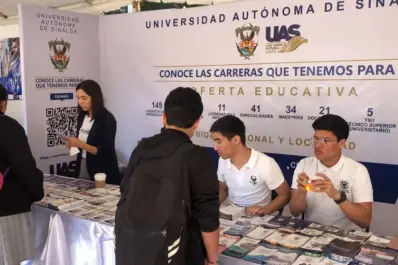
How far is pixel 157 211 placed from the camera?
118 centimetres

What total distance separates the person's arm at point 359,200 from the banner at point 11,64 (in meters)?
5.13

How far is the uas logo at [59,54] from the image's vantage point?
3.34m

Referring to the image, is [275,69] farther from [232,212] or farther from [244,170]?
[232,212]

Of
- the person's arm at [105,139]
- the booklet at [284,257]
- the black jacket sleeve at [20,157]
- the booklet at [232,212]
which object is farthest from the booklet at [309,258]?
the person's arm at [105,139]

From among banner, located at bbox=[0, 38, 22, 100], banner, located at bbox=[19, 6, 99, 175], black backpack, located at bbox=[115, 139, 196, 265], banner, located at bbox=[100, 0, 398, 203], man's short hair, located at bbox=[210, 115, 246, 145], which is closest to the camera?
black backpack, located at bbox=[115, 139, 196, 265]

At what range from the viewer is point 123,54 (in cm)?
364

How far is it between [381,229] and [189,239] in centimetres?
177

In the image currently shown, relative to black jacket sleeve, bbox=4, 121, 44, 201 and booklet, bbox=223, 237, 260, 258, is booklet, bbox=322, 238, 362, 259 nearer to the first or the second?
booklet, bbox=223, 237, 260, 258

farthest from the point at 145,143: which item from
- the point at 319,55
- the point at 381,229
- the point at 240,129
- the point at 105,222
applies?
the point at 381,229

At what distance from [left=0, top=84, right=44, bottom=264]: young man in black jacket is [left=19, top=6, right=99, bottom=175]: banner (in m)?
1.41

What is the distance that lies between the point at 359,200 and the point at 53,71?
2571 millimetres

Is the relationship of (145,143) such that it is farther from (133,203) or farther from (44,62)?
(44,62)

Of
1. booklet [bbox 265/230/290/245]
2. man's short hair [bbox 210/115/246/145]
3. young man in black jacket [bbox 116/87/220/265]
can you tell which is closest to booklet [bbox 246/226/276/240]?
booklet [bbox 265/230/290/245]

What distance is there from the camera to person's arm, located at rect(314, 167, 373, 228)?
177 cm
